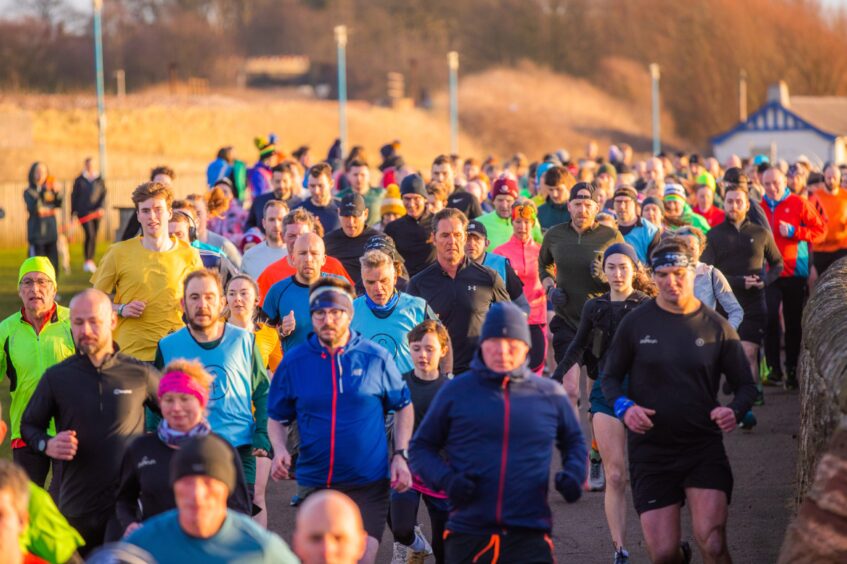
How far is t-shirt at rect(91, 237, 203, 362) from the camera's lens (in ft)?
32.4

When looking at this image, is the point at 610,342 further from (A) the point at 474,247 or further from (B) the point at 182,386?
(B) the point at 182,386

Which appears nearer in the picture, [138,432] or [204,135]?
[138,432]

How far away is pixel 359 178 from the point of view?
16953 millimetres

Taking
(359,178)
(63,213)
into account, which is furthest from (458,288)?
(63,213)

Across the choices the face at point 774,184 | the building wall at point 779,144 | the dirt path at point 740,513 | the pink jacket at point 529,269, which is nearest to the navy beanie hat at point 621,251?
the dirt path at point 740,513

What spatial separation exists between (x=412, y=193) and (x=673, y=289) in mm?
6380

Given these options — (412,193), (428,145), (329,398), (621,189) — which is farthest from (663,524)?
(428,145)

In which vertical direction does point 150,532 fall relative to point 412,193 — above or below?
below

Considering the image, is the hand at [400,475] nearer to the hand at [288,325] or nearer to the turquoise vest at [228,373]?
the turquoise vest at [228,373]

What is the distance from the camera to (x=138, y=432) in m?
7.51

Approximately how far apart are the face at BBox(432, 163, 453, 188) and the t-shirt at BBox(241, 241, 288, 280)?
5139mm

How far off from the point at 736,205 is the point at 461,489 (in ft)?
25.9

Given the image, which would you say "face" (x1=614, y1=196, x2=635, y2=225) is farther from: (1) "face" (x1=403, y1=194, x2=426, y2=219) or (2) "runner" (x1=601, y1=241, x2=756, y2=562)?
(2) "runner" (x1=601, y1=241, x2=756, y2=562)

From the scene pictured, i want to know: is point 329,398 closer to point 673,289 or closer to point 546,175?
point 673,289
